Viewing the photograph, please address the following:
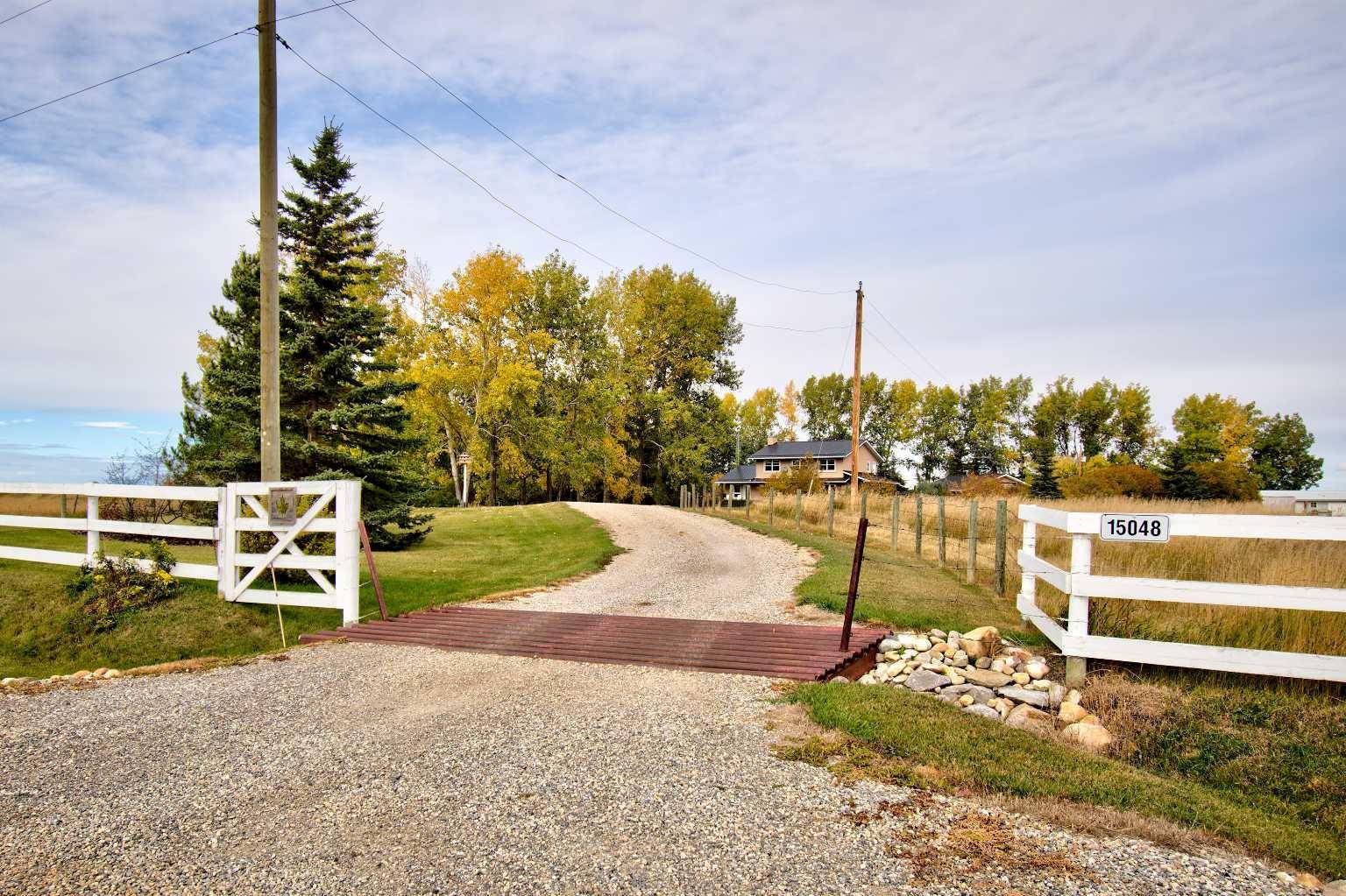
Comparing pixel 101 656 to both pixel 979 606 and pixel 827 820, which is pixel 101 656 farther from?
pixel 979 606

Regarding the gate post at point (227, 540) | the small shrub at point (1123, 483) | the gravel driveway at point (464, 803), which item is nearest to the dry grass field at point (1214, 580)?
the gravel driveway at point (464, 803)

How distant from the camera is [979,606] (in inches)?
373

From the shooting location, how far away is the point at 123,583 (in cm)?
923

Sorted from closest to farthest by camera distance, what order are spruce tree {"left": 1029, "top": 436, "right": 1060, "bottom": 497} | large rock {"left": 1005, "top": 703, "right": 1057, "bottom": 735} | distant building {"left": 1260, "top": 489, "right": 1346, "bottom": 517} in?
1. large rock {"left": 1005, "top": 703, "right": 1057, "bottom": 735}
2. distant building {"left": 1260, "top": 489, "right": 1346, "bottom": 517}
3. spruce tree {"left": 1029, "top": 436, "right": 1060, "bottom": 497}

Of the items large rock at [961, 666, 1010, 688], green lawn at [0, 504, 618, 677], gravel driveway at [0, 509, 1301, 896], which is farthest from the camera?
green lawn at [0, 504, 618, 677]

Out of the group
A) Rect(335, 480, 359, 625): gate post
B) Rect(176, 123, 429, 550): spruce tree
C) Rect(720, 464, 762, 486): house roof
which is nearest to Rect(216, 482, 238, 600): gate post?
Rect(335, 480, 359, 625): gate post

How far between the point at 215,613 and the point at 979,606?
921cm

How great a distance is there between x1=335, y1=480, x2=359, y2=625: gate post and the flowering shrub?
2485mm

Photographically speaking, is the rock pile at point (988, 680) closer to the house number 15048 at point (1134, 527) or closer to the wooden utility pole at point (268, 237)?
the house number 15048 at point (1134, 527)

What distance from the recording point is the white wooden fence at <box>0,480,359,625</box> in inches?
336

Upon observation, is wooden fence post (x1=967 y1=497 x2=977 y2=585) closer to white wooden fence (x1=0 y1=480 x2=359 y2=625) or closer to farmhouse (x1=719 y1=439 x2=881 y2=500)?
white wooden fence (x1=0 y1=480 x2=359 y2=625)

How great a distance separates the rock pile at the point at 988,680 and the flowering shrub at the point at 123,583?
8370 millimetres

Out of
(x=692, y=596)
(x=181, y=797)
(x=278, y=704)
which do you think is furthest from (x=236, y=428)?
(x=181, y=797)

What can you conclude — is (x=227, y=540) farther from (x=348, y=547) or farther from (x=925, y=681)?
(x=925, y=681)
